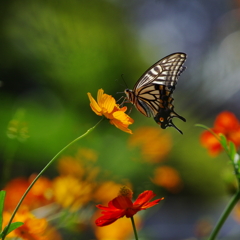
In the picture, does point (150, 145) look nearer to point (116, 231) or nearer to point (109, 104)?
point (116, 231)

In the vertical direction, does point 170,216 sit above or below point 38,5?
below

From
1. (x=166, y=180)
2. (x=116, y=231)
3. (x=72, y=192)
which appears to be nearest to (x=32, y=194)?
(x=72, y=192)

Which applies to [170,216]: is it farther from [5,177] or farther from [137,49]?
[5,177]

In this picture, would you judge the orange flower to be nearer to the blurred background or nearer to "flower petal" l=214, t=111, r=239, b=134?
the blurred background

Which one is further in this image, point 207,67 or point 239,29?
point 239,29

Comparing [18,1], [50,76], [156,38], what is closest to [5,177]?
[50,76]

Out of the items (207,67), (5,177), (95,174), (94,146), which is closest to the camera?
(5,177)

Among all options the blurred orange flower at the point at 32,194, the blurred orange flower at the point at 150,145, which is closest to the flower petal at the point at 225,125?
the blurred orange flower at the point at 150,145
